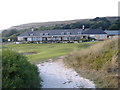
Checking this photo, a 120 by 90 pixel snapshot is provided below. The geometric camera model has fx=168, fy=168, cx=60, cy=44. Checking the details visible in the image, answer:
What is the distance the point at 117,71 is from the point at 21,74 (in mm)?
5660

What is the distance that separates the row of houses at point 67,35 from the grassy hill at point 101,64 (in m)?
28.3

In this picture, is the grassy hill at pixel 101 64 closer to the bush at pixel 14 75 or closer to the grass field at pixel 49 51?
the bush at pixel 14 75

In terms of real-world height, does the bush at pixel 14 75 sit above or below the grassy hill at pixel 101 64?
above

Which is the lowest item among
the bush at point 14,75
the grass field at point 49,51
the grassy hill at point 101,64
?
the grass field at point 49,51

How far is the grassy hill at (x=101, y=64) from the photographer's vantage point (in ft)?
28.3

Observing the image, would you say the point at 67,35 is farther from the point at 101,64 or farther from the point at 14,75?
the point at 14,75

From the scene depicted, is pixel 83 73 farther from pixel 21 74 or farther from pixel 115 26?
pixel 115 26

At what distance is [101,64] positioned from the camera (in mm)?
11305

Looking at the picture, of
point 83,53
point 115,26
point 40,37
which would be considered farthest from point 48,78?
point 115,26

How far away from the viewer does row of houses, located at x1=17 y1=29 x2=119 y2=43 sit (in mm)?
44375

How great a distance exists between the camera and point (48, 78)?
10.1 metres

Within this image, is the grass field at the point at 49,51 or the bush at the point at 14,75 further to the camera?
the grass field at the point at 49,51

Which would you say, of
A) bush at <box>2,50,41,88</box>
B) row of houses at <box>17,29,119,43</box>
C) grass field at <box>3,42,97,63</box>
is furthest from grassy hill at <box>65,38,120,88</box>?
row of houses at <box>17,29,119,43</box>

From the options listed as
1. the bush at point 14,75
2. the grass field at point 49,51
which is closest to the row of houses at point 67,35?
the grass field at point 49,51
